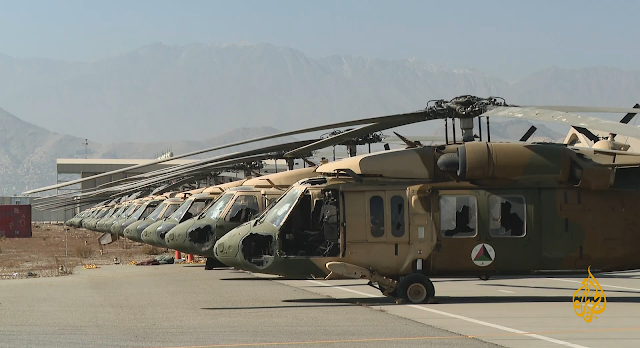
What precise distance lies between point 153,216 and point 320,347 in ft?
69.5

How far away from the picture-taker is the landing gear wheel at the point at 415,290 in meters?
14.4

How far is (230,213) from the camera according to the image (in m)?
21.9

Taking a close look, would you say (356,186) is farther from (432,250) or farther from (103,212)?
(103,212)

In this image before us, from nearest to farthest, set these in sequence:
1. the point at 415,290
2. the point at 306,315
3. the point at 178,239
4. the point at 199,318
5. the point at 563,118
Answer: the point at 563,118 → the point at 199,318 → the point at 306,315 → the point at 415,290 → the point at 178,239

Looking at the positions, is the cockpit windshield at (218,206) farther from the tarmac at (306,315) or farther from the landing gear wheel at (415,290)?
the landing gear wheel at (415,290)

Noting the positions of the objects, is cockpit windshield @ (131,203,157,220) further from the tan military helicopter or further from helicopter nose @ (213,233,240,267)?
the tan military helicopter

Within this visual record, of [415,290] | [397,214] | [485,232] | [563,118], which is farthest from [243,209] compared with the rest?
[563,118]

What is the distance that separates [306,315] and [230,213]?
926 cm

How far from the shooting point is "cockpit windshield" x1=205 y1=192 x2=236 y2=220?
2203 cm

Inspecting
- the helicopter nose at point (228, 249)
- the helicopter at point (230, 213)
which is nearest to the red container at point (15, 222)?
the helicopter at point (230, 213)

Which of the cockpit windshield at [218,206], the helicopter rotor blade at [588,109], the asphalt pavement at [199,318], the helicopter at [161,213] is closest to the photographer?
the asphalt pavement at [199,318]

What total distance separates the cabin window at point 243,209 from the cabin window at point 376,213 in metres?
7.10

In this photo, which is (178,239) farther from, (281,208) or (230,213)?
(281,208)

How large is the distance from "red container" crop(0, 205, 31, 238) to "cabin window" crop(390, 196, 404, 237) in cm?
5380
